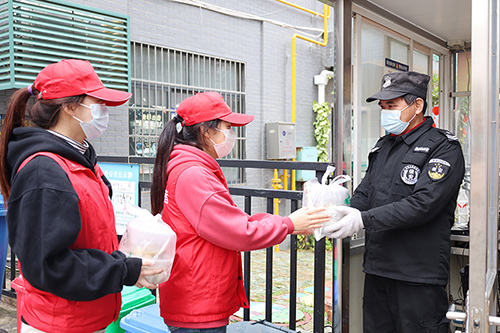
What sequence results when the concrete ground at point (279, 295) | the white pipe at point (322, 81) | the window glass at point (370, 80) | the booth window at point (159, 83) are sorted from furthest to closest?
the white pipe at point (322, 81) < the booth window at point (159, 83) < the concrete ground at point (279, 295) < the window glass at point (370, 80)

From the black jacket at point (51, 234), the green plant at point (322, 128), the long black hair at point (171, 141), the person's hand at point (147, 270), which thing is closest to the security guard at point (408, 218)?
the long black hair at point (171, 141)

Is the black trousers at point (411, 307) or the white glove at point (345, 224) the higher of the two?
the white glove at point (345, 224)

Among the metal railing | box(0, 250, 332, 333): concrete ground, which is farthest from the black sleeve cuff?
box(0, 250, 332, 333): concrete ground

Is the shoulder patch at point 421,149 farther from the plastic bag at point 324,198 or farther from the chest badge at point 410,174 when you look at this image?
the plastic bag at point 324,198

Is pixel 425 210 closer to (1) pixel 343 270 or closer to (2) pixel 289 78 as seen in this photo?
(1) pixel 343 270

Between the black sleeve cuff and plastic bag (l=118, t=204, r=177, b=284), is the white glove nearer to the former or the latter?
plastic bag (l=118, t=204, r=177, b=284)

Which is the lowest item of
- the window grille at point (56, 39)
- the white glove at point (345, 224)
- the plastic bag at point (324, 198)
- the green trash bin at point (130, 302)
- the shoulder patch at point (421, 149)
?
the green trash bin at point (130, 302)

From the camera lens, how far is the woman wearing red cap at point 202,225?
1.83 meters

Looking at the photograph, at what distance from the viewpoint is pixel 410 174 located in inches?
94.3

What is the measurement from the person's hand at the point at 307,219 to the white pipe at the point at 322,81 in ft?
25.1

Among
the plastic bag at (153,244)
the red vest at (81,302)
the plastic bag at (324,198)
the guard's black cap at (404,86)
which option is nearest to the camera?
the red vest at (81,302)

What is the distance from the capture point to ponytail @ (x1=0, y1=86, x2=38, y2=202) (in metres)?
1.65

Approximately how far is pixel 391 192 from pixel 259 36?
6640 millimetres

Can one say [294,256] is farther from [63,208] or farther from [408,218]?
[63,208]
